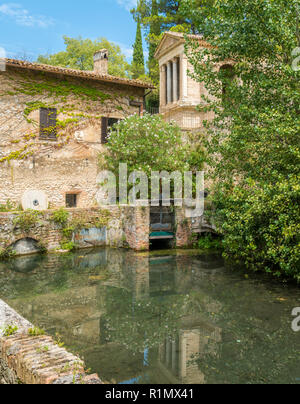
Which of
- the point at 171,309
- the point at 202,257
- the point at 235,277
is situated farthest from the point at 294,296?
the point at 202,257

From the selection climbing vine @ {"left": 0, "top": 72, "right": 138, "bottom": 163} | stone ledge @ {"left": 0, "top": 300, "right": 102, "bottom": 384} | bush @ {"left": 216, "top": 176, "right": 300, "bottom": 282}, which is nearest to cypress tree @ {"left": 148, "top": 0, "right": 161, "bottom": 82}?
climbing vine @ {"left": 0, "top": 72, "right": 138, "bottom": 163}

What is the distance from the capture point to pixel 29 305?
7.59 meters

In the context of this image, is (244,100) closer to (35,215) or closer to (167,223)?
(167,223)

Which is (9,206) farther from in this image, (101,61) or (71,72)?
(101,61)

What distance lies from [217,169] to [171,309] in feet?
18.3

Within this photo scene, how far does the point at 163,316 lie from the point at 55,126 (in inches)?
463

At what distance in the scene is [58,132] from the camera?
16172 mm

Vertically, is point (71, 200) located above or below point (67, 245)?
above

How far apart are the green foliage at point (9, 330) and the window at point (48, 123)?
1273 cm

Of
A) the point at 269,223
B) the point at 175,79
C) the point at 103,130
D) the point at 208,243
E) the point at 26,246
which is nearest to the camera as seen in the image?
the point at 269,223

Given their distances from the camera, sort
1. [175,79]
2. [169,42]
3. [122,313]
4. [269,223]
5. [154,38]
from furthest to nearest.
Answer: [154,38]
[169,42]
[175,79]
[269,223]
[122,313]

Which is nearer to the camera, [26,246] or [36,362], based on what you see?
[36,362]

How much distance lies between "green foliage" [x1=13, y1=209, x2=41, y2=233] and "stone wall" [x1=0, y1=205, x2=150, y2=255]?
0.12 ft

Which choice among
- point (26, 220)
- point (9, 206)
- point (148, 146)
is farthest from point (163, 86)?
point (26, 220)
